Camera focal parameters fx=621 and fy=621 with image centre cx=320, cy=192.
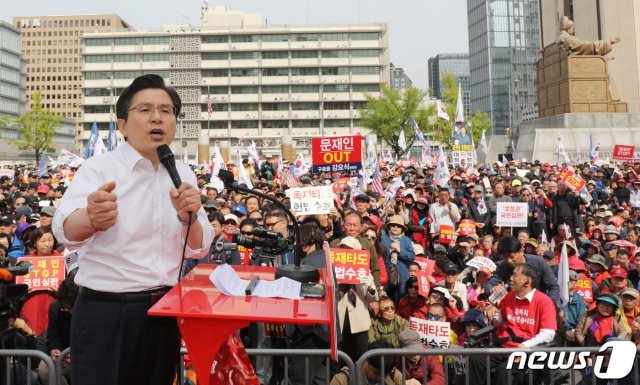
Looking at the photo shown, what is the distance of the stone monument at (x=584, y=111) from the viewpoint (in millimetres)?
32469

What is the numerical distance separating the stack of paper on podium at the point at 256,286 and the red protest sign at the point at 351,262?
3853 millimetres

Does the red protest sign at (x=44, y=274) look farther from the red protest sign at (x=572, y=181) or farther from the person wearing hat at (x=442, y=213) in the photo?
the red protest sign at (x=572, y=181)

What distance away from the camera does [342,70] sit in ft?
294

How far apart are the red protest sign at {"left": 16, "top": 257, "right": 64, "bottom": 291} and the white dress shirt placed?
446cm

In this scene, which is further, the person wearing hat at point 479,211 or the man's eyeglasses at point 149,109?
the person wearing hat at point 479,211

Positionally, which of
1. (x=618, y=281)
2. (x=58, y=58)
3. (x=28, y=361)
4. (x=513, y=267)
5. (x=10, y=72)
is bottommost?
(x=618, y=281)

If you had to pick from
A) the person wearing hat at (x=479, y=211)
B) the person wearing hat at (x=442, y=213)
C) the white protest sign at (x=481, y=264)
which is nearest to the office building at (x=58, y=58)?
the person wearing hat at (x=479, y=211)

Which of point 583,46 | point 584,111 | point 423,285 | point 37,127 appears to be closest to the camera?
point 423,285

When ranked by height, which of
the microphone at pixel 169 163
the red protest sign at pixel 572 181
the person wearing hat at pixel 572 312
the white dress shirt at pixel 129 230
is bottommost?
the person wearing hat at pixel 572 312

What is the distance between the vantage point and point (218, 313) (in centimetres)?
183

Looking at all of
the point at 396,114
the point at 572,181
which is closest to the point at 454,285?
the point at 572,181

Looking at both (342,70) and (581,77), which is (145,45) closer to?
(342,70)

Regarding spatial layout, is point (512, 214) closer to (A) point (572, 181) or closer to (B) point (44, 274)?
(A) point (572, 181)

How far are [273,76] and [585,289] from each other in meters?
85.1
